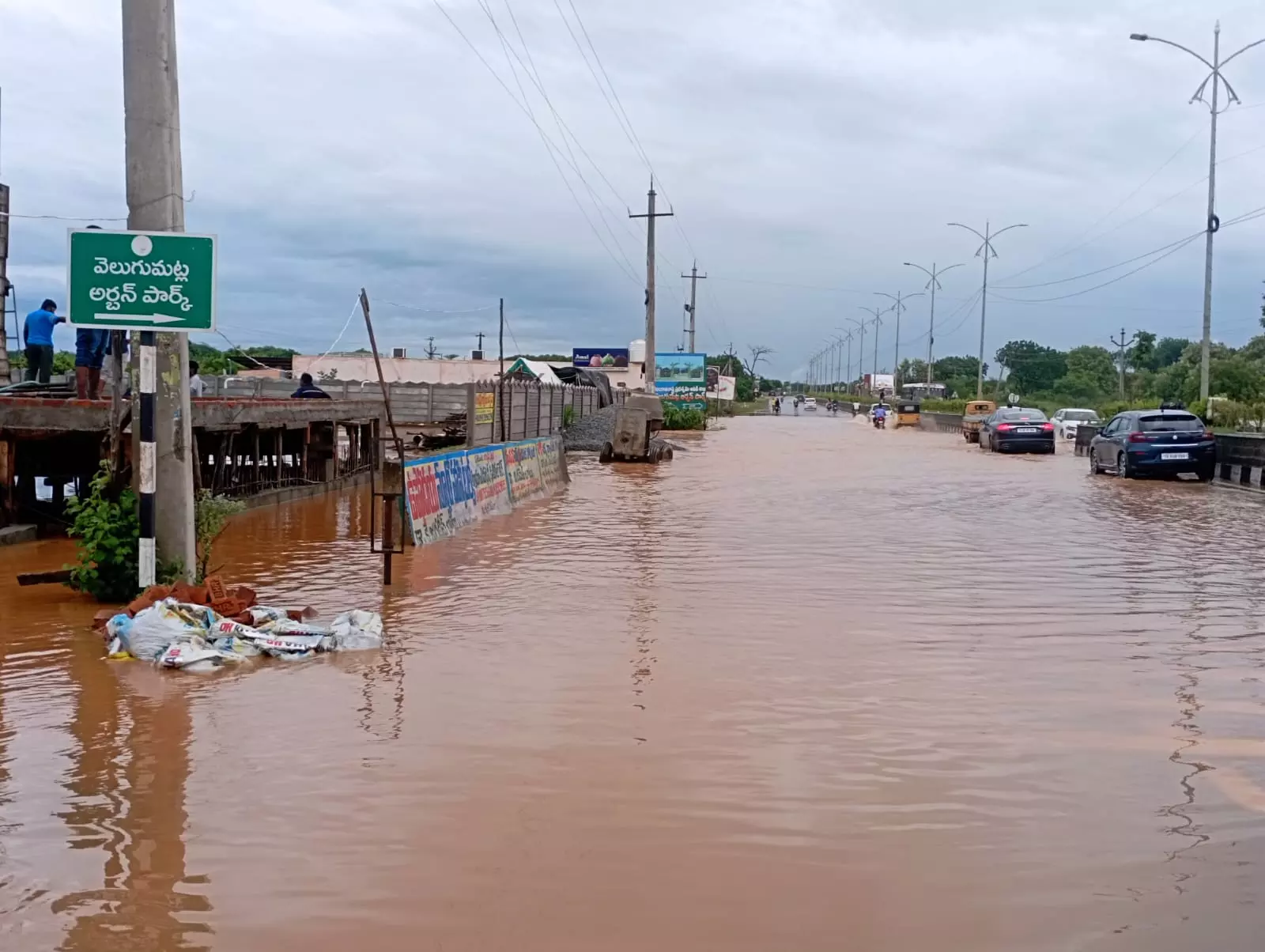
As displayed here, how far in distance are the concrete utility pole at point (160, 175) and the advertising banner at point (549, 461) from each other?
42.0 ft

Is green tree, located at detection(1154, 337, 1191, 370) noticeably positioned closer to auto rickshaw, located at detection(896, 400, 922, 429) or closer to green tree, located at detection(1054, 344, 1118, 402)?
green tree, located at detection(1054, 344, 1118, 402)

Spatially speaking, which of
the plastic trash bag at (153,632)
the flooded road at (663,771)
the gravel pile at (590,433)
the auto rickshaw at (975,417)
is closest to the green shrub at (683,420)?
the auto rickshaw at (975,417)

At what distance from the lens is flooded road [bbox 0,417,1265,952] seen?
4.45 m

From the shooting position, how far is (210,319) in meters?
9.42

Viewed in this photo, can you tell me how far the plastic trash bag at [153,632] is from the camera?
8414 mm

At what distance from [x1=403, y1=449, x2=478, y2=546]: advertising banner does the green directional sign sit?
5218 millimetres

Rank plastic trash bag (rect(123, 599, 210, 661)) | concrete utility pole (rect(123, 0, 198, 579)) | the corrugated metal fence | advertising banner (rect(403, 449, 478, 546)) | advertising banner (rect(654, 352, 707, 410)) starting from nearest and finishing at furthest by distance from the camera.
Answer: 1. plastic trash bag (rect(123, 599, 210, 661))
2. concrete utility pole (rect(123, 0, 198, 579))
3. advertising banner (rect(403, 449, 478, 546))
4. the corrugated metal fence
5. advertising banner (rect(654, 352, 707, 410))

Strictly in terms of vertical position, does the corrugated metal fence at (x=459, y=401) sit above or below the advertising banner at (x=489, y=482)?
above

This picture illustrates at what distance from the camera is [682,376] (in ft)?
244

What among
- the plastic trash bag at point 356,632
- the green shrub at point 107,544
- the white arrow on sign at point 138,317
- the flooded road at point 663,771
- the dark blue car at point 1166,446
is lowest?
the flooded road at point 663,771

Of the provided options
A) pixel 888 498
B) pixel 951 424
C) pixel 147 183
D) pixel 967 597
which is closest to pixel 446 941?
pixel 147 183

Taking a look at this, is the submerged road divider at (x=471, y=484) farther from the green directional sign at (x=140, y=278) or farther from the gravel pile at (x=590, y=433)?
the gravel pile at (x=590, y=433)

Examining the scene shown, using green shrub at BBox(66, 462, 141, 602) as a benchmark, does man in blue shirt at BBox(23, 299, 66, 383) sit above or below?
above

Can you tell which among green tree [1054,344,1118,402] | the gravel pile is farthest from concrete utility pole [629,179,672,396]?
green tree [1054,344,1118,402]
